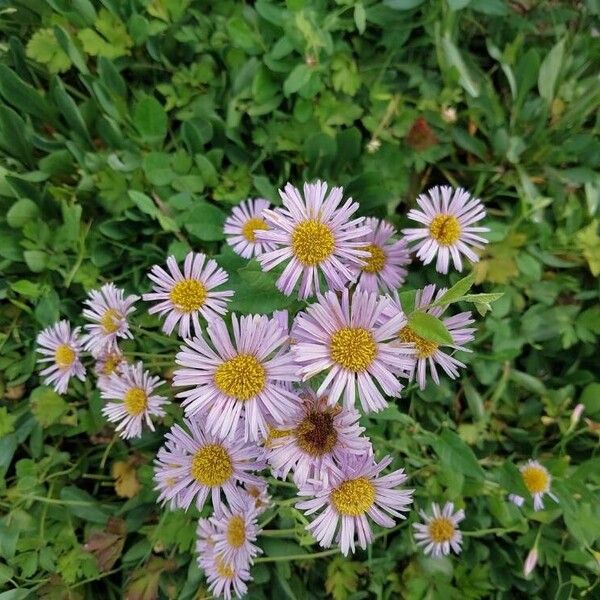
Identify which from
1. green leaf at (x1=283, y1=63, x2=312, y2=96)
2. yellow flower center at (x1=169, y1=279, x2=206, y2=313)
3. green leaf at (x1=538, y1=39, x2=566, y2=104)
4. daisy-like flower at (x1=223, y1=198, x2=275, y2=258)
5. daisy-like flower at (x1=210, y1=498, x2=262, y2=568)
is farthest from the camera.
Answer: green leaf at (x1=538, y1=39, x2=566, y2=104)

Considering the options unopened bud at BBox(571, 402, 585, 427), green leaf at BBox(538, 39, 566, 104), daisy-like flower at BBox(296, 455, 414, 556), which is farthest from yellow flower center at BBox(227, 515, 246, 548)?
green leaf at BBox(538, 39, 566, 104)

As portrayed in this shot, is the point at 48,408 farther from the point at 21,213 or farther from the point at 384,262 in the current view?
the point at 384,262

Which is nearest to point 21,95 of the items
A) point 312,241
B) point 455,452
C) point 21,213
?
point 21,213

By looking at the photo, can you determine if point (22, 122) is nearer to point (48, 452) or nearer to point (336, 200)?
point (48, 452)


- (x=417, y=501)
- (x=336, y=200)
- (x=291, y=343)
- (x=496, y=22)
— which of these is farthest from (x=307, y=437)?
(x=496, y=22)

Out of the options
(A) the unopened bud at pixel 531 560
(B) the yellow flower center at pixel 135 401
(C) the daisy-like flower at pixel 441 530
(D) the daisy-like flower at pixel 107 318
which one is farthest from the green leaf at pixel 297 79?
(A) the unopened bud at pixel 531 560

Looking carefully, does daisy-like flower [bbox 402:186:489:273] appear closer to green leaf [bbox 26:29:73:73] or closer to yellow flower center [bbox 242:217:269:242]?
yellow flower center [bbox 242:217:269:242]
